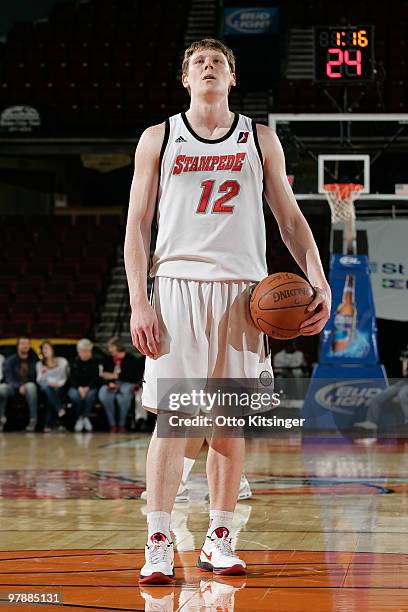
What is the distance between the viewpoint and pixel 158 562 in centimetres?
330

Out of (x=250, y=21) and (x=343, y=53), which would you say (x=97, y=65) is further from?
(x=343, y=53)

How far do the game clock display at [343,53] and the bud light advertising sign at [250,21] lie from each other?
778cm

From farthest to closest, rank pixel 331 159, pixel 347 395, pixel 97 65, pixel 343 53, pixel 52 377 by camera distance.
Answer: pixel 97 65 < pixel 52 377 < pixel 331 159 < pixel 343 53 < pixel 347 395

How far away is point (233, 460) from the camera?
3.59 metres

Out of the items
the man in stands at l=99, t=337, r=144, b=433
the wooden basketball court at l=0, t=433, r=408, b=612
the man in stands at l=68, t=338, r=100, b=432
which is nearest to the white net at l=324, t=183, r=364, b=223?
the man in stands at l=99, t=337, r=144, b=433

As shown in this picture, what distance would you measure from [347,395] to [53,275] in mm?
7645

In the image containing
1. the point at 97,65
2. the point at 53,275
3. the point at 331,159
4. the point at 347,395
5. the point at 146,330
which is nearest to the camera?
the point at 146,330

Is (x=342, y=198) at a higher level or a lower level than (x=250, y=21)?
lower

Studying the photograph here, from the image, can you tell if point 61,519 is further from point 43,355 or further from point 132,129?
point 132,129

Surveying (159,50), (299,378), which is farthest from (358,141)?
(159,50)

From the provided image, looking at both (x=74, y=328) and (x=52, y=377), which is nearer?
(x=52, y=377)

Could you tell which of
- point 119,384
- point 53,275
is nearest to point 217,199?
point 119,384

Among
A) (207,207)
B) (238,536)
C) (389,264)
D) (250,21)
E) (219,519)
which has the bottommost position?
(238,536)

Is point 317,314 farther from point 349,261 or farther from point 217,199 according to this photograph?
point 349,261
